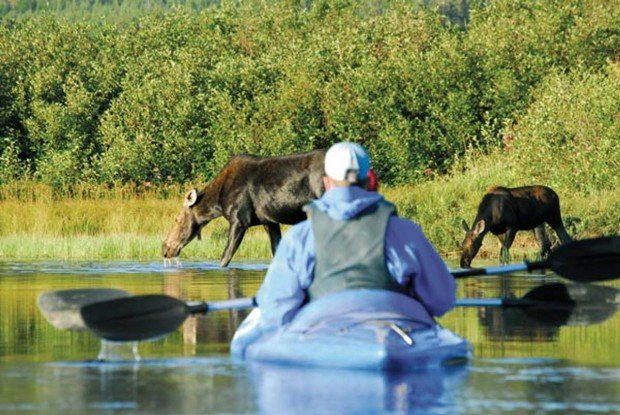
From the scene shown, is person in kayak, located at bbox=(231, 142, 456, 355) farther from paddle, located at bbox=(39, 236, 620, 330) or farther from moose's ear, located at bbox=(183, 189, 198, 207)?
moose's ear, located at bbox=(183, 189, 198, 207)

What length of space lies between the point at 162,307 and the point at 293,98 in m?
45.1

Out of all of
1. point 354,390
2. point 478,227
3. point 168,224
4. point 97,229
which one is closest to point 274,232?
point 478,227

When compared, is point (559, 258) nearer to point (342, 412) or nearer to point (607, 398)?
point (607, 398)

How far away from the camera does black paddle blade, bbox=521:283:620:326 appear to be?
14375mm

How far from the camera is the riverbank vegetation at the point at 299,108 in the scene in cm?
4375

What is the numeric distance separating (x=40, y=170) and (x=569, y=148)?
24.9m

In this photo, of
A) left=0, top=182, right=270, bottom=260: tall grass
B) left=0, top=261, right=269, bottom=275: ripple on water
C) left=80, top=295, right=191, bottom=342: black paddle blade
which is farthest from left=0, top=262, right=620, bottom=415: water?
left=0, top=182, right=270, bottom=260: tall grass

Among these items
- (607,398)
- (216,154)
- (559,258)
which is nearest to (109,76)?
(216,154)

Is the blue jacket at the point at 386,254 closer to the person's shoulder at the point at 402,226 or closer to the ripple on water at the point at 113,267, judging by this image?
the person's shoulder at the point at 402,226

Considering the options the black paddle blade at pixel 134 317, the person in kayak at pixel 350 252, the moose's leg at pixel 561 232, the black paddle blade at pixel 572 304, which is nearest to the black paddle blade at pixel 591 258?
the black paddle blade at pixel 572 304

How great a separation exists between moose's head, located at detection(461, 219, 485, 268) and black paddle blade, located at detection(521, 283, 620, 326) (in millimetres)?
13048

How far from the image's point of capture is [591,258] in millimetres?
14625

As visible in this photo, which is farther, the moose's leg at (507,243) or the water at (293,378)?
the moose's leg at (507,243)

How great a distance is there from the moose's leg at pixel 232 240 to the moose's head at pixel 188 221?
1.15 m
